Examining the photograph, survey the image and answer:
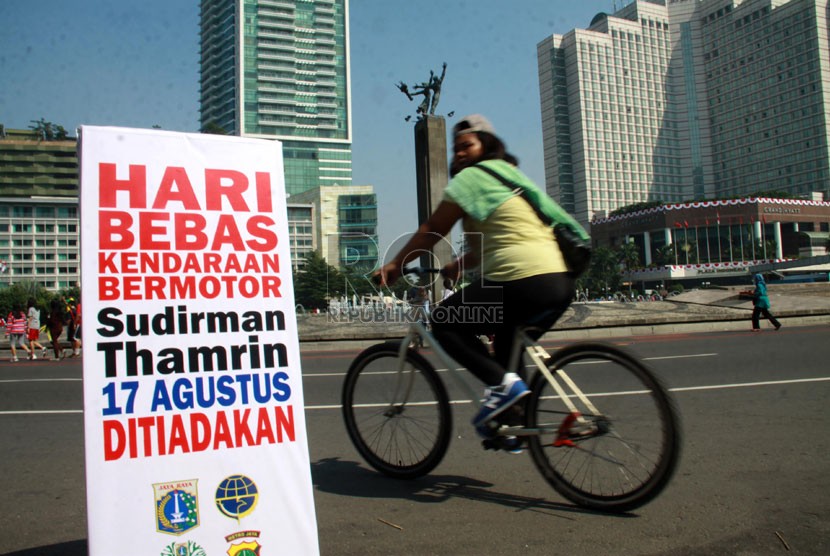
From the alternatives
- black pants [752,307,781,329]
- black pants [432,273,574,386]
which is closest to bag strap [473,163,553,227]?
black pants [432,273,574,386]

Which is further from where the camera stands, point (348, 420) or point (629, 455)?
point (348, 420)

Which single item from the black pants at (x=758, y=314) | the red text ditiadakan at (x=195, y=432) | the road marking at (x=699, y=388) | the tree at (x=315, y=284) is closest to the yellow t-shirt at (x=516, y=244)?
the red text ditiadakan at (x=195, y=432)

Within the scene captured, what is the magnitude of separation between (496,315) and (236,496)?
136 centimetres

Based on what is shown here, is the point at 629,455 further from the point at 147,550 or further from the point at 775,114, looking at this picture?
the point at 775,114

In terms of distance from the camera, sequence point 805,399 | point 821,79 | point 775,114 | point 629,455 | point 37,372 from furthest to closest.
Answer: point 775,114 < point 821,79 < point 37,372 < point 805,399 < point 629,455

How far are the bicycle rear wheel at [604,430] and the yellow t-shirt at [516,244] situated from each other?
0.40 m

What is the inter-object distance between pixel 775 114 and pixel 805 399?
170 m

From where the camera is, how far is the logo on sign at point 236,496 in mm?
2131

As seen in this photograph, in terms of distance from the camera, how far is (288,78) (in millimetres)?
183125

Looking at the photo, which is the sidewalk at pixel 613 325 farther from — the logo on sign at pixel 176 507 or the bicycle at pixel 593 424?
the logo on sign at pixel 176 507

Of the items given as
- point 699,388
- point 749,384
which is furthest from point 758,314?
point 699,388

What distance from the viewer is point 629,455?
2777mm

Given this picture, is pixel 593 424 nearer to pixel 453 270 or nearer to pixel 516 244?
pixel 516 244

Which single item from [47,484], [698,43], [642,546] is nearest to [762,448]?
[642,546]
